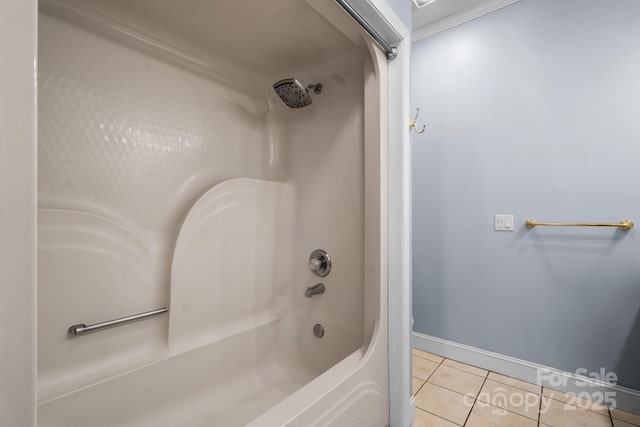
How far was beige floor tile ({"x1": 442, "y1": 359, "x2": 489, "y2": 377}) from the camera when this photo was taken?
6.27ft

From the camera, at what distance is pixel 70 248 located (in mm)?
1108

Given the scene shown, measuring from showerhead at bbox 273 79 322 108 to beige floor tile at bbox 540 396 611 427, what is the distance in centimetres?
214

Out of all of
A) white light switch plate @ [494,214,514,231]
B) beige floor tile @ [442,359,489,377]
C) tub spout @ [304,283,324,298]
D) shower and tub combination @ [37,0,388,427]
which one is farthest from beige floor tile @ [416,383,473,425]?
white light switch plate @ [494,214,514,231]

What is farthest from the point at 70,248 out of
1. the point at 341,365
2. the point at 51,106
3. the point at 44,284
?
the point at 341,365

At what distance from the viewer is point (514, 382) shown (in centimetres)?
181

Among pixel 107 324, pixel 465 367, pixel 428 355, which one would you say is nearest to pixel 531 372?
pixel 465 367

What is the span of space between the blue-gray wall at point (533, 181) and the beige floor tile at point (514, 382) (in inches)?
6.4

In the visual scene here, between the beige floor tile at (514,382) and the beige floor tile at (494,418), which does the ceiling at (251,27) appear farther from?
the beige floor tile at (514,382)

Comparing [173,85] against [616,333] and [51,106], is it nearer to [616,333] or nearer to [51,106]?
[51,106]

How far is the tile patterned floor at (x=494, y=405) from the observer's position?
4.82ft

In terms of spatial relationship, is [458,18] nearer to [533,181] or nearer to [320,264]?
[533,181]

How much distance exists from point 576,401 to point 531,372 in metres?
0.23

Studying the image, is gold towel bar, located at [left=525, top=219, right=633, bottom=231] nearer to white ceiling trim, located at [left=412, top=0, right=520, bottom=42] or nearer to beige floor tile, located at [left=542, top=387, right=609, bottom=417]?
beige floor tile, located at [left=542, top=387, right=609, bottom=417]

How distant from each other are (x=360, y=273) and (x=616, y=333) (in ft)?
4.87
